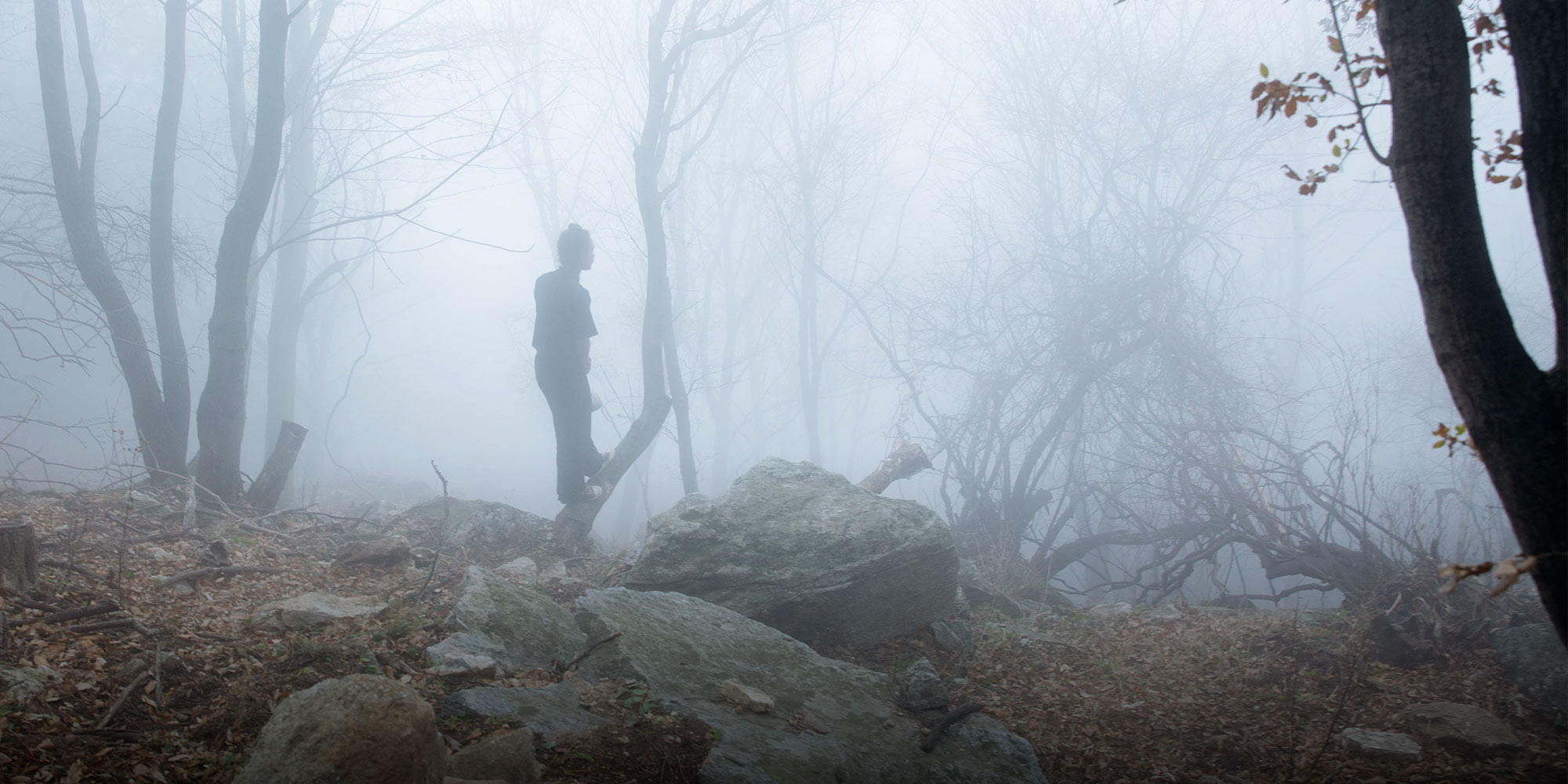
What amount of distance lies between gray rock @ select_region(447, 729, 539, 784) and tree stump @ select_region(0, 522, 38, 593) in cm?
224

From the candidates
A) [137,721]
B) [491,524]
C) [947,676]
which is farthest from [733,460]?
[137,721]

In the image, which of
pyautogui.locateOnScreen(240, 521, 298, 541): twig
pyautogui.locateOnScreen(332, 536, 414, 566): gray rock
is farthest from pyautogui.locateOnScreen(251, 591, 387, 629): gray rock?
pyautogui.locateOnScreen(240, 521, 298, 541): twig

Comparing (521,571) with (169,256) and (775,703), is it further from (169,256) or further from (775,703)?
(169,256)

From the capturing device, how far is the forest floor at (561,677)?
8.21 ft

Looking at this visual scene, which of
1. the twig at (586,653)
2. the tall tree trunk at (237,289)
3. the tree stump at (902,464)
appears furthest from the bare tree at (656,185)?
the twig at (586,653)

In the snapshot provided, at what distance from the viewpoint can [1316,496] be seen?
649 cm

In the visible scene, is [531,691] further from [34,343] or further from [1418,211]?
[34,343]

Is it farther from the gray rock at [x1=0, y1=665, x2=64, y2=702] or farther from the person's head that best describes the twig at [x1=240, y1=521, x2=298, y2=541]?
the gray rock at [x1=0, y1=665, x2=64, y2=702]

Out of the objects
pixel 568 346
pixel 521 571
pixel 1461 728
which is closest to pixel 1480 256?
pixel 1461 728

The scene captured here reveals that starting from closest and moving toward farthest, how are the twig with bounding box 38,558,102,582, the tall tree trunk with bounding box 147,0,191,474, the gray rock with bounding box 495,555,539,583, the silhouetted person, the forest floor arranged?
the forest floor < the twig with bounding box 38,558,102,582 < the gray rock with bounding box 495,555,539,583 < the silhouetted person < the tall tree trunk with bounding box 147,0,191,474

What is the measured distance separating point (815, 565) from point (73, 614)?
3.47 m

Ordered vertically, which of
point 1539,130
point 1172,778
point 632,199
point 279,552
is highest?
point 632,199

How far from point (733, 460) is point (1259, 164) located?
2294 cm

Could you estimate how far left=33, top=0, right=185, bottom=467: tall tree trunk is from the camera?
646 cm
